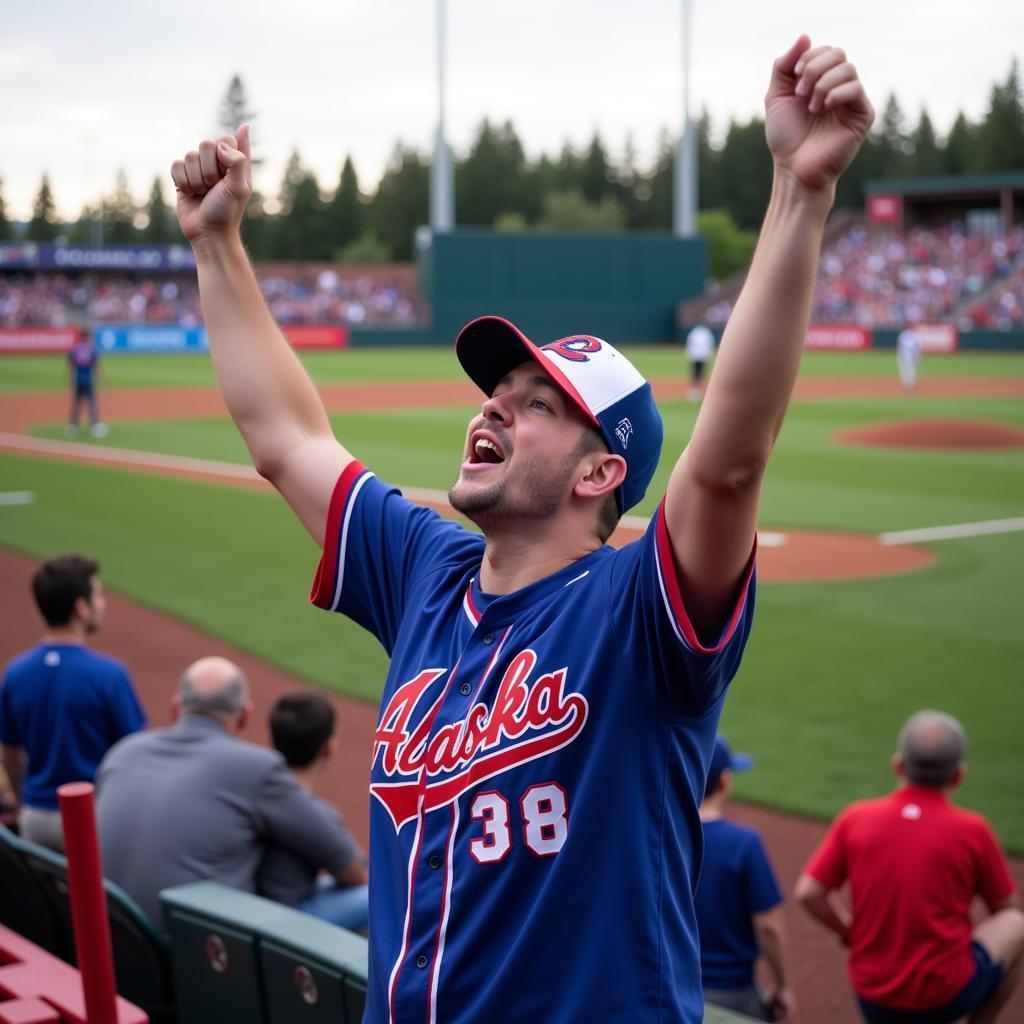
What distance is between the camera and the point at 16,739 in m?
5.41

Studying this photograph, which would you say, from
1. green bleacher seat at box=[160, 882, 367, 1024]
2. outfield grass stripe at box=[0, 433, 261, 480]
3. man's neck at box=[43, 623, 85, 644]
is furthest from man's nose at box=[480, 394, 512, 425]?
outfield grass stripe at box=[0, 433, 261, 480]

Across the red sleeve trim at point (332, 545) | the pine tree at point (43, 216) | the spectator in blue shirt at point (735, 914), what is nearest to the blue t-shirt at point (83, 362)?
the spectator in blue shirt at point (735, 914)

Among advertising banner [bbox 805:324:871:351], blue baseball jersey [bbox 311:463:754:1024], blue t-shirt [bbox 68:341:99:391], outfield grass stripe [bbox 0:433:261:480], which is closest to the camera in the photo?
blue baseball jersey [bbox 311:463:754:1024]

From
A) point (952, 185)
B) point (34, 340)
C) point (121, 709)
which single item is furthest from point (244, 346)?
point (952, 185)

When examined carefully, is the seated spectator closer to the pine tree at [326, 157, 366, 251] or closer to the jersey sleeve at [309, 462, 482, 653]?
the jersey sleeve at [309, 462, 482, 653]

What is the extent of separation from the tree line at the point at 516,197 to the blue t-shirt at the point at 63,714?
8738 centimetres

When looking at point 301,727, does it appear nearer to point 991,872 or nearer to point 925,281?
point 991,872

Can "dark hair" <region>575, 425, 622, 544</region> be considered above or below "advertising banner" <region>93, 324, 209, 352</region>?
below

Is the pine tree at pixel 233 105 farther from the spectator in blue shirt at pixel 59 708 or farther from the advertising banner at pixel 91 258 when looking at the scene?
the spectator in blue shirt at pixel 59 708

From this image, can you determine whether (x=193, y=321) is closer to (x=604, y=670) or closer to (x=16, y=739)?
(x=16, y=739)

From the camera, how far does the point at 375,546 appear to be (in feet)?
8.86

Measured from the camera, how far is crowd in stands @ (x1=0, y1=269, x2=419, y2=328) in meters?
55.1

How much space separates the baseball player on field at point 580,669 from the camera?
1.93 m

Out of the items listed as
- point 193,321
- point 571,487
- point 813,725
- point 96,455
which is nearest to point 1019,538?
point 813,725
